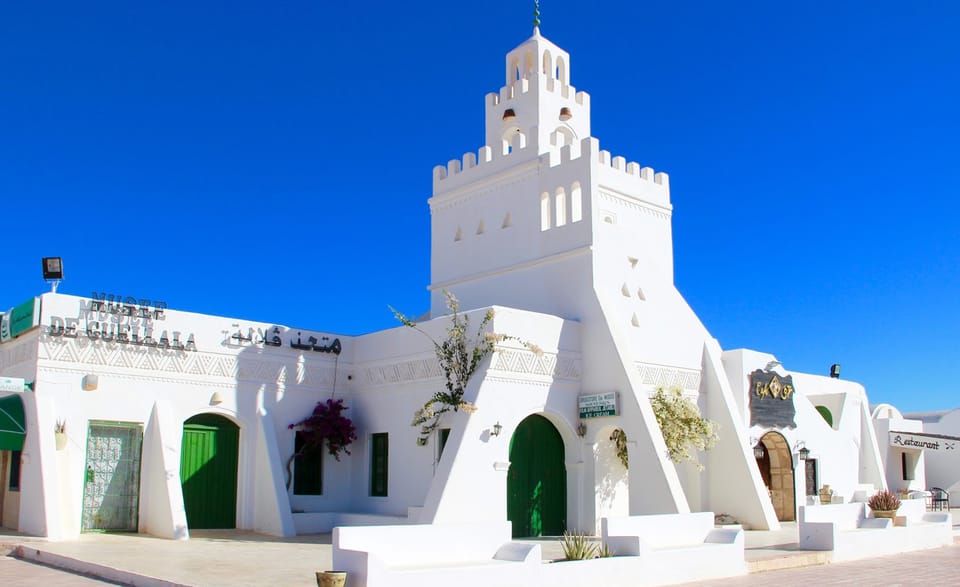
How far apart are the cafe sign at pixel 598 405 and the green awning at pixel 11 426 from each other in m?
10.4

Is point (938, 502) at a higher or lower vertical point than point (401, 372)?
lower

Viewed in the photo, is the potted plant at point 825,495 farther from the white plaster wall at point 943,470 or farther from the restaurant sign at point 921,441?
the white plaster wall at point 943,470

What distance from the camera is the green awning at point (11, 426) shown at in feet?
51.4

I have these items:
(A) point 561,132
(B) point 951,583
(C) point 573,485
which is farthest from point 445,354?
(B) point 951,583

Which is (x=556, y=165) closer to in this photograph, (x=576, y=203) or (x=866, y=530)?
(x=576, y=203)

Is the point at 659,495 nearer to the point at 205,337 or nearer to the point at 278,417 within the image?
the point at 278,417

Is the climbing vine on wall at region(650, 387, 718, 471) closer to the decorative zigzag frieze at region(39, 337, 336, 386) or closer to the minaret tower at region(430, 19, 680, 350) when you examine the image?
the minaret tower at region(430, 19, 680, 350)

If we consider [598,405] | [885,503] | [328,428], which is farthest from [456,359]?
[885,503]

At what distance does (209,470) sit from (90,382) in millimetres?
3084

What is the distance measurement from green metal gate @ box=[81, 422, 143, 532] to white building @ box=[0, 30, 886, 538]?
0.04 m

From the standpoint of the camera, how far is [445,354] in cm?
1756

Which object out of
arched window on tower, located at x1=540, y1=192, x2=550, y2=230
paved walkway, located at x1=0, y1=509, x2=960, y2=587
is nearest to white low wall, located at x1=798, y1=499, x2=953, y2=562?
paved walkway, located at x1=0, y1=509, x2=960, y2=587

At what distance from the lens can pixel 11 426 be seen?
15758mm

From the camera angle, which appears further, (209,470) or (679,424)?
(209,470)
